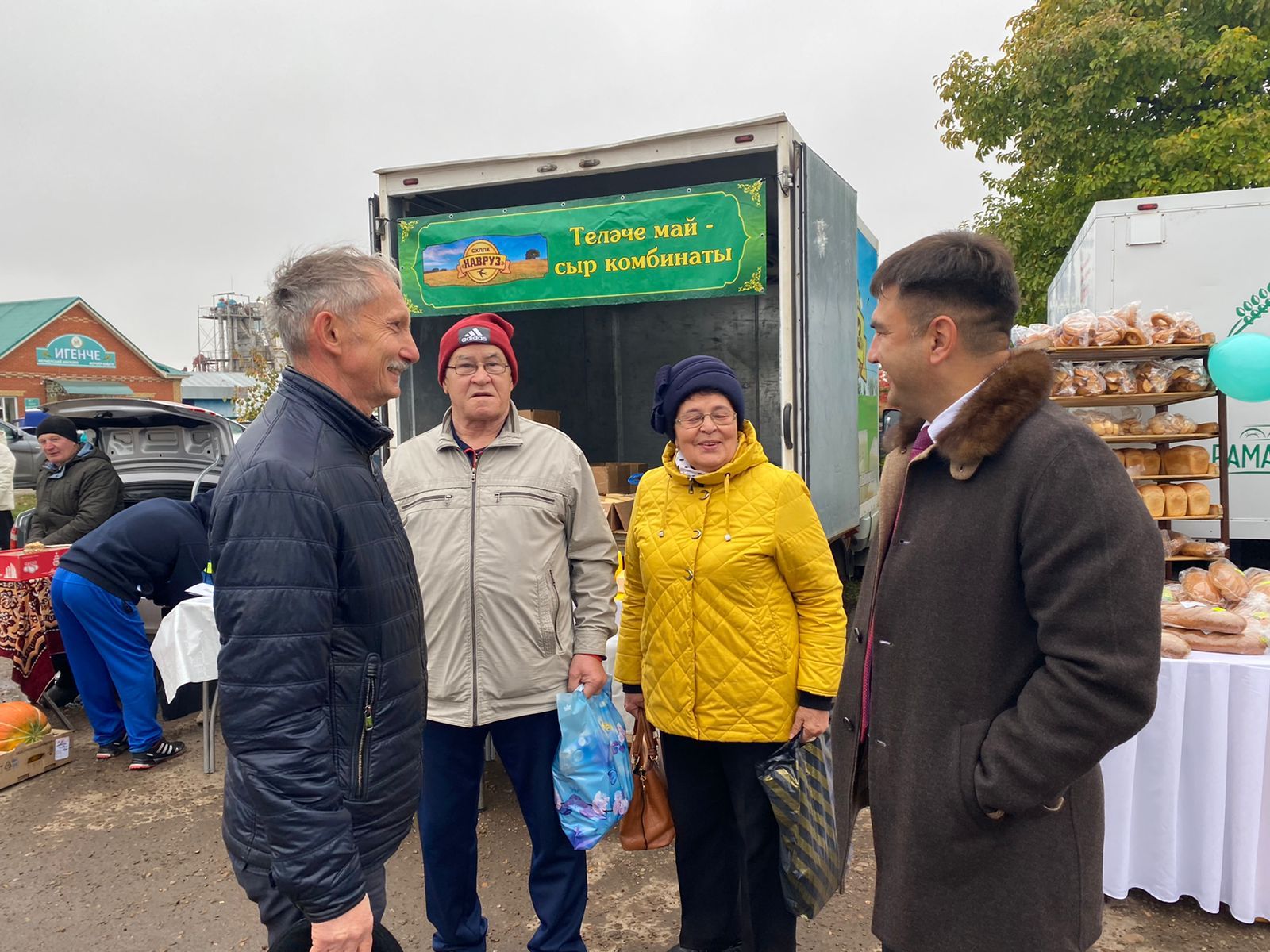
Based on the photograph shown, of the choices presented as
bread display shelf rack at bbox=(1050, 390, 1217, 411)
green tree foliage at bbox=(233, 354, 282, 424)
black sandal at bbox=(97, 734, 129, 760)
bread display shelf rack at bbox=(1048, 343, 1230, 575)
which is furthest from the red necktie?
green tree foliage at bbox=(233, 354, 282, 424)

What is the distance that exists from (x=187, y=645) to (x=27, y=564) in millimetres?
1346

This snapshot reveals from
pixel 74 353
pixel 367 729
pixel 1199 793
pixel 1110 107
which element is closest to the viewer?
pixel 367 729

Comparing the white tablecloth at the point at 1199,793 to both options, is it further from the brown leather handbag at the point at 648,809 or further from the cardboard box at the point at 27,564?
the cardboard box at the point at 27,564

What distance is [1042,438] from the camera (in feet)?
4.51

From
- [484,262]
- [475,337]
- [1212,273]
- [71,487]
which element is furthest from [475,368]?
[1212,273]

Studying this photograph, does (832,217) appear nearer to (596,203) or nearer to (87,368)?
(596,203)

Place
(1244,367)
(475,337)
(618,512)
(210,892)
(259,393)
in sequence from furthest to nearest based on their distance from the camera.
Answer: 1. (259,393)
2. (618,512)
3. (1244,367)
4. (210,892)
5. (475,337)

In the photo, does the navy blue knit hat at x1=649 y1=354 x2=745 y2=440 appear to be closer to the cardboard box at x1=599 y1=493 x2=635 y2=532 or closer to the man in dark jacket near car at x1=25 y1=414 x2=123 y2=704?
the cardboard box at x1=599 y1=493 x2=635 y2=532

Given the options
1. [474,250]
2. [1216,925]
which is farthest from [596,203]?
[1216,925]

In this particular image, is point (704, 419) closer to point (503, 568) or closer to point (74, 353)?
point (503, 568)

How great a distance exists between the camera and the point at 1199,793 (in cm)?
273

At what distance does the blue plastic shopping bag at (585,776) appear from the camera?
232 cm

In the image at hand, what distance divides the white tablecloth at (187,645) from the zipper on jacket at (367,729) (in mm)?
2830

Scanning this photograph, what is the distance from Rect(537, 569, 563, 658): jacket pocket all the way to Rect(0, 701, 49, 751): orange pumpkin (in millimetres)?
3511
